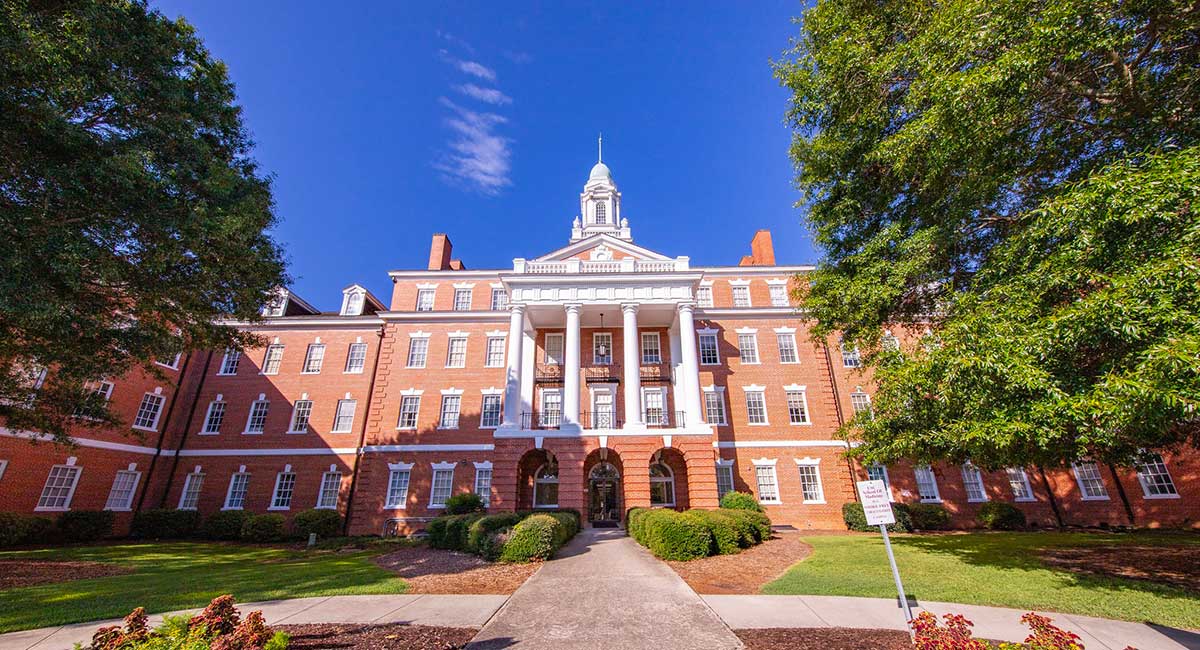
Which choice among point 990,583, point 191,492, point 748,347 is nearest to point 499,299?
point 748,347

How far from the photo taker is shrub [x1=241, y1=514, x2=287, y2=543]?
2033 centimetres

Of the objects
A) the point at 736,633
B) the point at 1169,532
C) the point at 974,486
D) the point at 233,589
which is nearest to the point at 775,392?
the point at 974,486

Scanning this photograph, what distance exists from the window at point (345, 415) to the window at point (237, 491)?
4747 millimetres

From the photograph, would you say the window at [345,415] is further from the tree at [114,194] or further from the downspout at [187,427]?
the tree at [114,194]

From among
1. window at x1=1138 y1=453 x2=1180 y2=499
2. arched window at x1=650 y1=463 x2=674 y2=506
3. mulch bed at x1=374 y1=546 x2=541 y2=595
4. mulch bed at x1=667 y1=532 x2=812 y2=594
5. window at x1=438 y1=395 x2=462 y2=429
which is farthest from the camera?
window at x1=438 y1=395 x2=462 y2=429

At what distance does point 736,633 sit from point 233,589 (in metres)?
9.94

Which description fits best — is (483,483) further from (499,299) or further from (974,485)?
(974,485)

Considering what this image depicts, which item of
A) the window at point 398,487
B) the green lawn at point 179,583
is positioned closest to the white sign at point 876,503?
the green lawn at point 179,583

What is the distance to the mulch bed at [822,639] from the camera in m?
5.47

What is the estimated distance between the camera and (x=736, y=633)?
19.8 ft

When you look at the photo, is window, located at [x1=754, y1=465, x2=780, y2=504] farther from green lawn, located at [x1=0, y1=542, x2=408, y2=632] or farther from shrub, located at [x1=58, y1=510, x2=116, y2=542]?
shrub, located at [x1=58, y1=510, x2=116, y2=542]

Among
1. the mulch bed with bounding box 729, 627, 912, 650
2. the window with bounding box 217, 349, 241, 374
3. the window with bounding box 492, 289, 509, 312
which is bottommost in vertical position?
the mulch bed with bounding box 729, 627, 912, 650

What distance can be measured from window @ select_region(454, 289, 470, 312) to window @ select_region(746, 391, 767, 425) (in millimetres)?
16769

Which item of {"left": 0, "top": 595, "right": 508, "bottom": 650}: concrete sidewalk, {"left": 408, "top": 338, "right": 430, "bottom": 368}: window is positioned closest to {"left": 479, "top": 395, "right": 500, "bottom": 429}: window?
{"left": 408, "top": 338, "right": 430, "bottom": 368}: window
